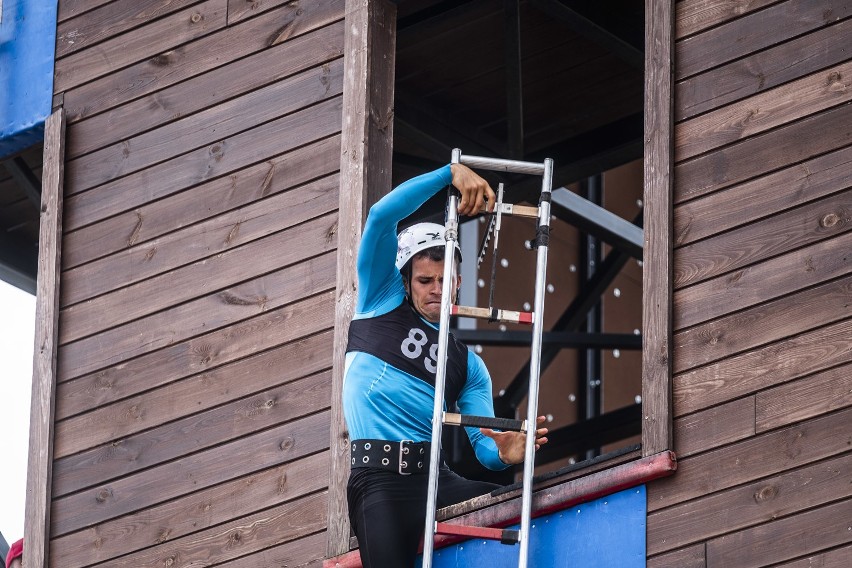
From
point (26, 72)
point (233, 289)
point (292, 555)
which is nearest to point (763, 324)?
point (292, 555)

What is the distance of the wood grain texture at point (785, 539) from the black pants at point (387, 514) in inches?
42.4

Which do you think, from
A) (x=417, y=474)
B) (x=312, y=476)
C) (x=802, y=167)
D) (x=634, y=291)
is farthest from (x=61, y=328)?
(x=634, y=291)

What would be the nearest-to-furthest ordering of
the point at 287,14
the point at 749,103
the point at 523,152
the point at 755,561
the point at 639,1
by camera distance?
the point at 755,561, the point at 749,103, the point at 287,14, the point at 639,1, the point at 523,152

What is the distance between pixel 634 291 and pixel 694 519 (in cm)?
718

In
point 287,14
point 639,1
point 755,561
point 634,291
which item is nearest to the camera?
point 755,561

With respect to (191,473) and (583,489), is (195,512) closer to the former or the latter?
(191,473)

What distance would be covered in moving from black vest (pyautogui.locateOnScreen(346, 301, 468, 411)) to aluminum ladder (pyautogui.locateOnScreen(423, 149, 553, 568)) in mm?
282

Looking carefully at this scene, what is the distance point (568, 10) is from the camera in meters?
8.27

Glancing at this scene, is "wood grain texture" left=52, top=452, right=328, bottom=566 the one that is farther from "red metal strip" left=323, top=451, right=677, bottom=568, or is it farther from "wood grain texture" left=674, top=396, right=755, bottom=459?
"wood grain texture" left=674, top=396, right=755, bottom=459

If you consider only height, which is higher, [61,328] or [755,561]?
[61,328]

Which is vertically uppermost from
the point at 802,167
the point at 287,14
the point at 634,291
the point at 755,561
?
the point at 634,291

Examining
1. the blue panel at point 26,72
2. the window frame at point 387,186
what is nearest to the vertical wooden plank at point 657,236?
the window frame at point 387,186

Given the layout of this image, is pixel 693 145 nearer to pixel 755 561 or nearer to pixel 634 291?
pixel 755 561

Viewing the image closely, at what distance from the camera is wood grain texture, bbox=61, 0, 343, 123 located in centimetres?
785
